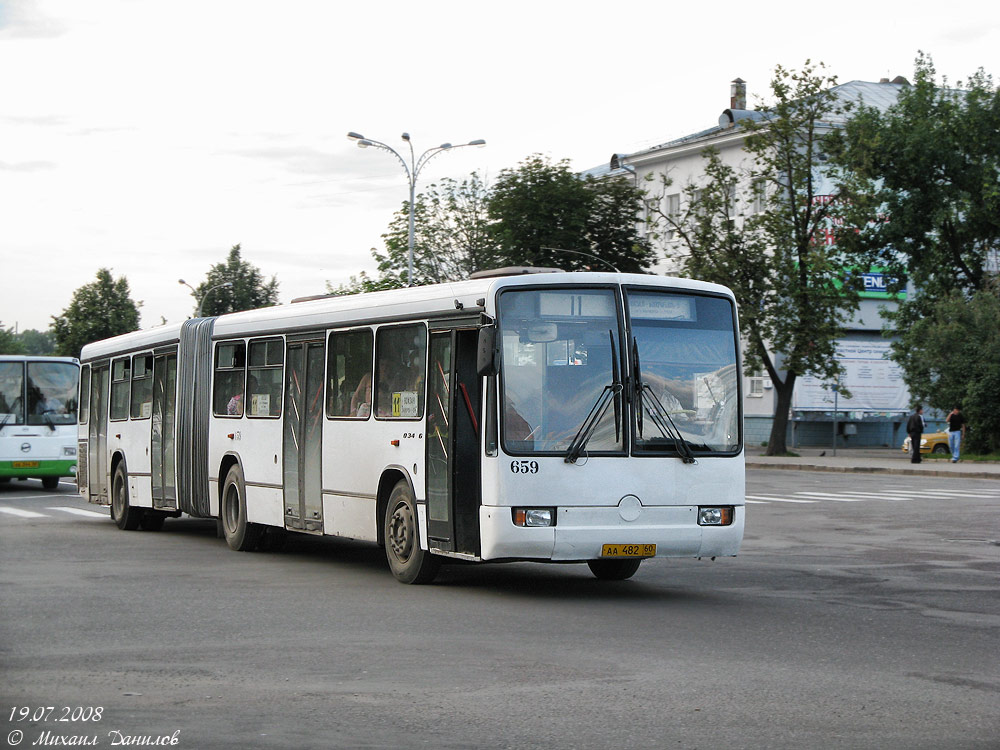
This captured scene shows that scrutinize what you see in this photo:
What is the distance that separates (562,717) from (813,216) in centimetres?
4377

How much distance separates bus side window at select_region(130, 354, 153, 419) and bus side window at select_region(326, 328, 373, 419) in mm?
5926

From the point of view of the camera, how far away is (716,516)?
12141 millimetres

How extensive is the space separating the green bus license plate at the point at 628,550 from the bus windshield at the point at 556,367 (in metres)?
0.78

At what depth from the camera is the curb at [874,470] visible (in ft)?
120

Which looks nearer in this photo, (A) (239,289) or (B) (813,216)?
(B) (813,216)

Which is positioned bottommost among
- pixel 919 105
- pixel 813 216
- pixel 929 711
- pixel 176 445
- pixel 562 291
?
pixel 929 711

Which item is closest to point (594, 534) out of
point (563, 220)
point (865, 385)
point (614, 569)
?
point (614, 569)

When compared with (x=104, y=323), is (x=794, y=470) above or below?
below

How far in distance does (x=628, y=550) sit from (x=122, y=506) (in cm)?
1083

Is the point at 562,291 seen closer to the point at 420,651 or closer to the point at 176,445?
the point at 420,651

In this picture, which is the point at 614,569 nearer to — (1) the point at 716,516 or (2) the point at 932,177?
(1) the point at 716,516

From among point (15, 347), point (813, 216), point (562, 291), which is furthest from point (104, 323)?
point (562, 291)

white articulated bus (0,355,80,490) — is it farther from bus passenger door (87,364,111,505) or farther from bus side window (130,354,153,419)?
bus side window (130,354,153,419)

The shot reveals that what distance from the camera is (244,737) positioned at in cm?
659
